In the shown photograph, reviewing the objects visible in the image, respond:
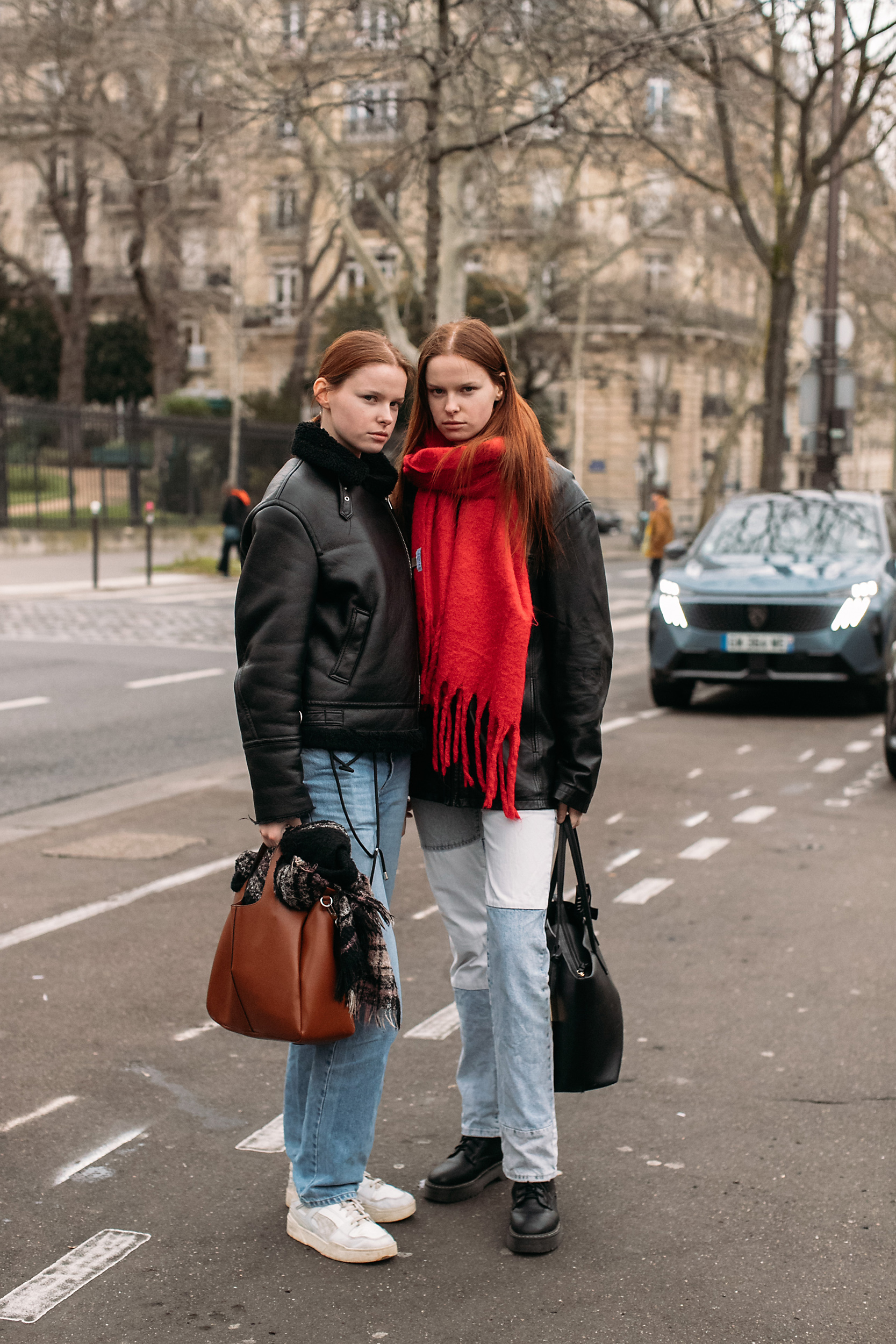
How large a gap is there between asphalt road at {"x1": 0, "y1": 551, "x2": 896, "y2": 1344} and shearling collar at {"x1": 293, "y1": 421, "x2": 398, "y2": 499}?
158 cm

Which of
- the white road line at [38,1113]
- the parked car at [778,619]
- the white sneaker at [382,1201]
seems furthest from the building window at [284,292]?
the white sneaker at [382,1201]

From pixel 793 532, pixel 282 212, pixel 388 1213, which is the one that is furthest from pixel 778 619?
pixel 282 212

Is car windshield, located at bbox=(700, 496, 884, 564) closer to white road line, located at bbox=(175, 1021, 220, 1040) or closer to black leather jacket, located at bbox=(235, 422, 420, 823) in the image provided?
white road line, located at bbox=(175, 1021, 220, 1040)

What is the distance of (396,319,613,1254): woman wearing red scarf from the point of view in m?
3.37

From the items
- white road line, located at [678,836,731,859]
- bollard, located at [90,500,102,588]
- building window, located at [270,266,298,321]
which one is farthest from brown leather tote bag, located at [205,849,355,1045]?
building window, located at [270,266,298,321]

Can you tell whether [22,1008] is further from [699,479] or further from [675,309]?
[699,479]

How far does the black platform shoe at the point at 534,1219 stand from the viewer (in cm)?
332

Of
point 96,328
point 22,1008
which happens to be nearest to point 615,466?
point 96,328

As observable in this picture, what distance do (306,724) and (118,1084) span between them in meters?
1.57

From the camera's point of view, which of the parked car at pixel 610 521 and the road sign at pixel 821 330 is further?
the parked car at pixel 610 521

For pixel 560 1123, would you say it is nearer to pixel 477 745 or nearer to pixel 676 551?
pixel 477 745

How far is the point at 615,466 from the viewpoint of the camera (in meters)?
66.8

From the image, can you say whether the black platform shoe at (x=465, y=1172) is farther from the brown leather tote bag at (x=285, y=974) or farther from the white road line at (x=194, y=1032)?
the white road line at (x=194, y=1032)

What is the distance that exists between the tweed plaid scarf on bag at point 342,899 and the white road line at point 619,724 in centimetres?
788
